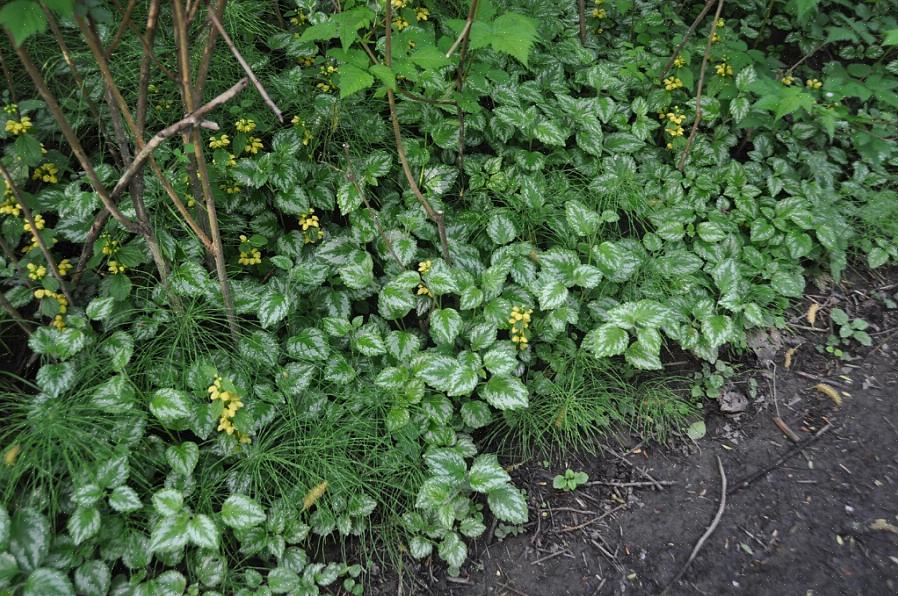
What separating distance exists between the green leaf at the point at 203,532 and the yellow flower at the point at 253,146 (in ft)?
4.21

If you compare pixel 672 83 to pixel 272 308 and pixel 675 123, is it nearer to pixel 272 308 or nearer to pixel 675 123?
pixel 675 123

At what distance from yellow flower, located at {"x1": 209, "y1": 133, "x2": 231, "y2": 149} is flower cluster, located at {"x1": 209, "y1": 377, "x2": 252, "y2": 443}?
0.88 metres

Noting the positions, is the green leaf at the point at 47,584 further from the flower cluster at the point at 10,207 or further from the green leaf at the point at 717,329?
the green leaf at the point at 717,329

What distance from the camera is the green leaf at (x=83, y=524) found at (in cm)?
153

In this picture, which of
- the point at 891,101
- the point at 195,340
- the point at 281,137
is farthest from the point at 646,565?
the point at 891,101

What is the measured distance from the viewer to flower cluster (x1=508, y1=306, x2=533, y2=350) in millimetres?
2029

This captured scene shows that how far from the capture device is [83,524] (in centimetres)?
A: 154

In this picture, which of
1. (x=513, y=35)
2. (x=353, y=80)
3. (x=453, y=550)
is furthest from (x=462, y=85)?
(x=453, y=550)

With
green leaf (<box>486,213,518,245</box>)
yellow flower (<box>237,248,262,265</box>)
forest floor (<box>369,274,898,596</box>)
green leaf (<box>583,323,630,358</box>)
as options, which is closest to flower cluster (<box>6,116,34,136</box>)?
yellow flower (<box>237,248,262,265</box>)

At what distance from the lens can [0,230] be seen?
6.23ft

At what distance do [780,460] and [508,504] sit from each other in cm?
96

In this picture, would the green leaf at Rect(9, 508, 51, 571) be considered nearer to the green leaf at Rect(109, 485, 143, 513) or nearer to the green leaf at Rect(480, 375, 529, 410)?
the green leaf at Rect(109, 485, 143, 513)

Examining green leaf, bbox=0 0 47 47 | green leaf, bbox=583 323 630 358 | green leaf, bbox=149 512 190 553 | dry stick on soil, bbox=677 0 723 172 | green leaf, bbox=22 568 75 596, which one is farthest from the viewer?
dry stick on soil, bbox=677 0 723 172

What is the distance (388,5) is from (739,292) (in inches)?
64.5
